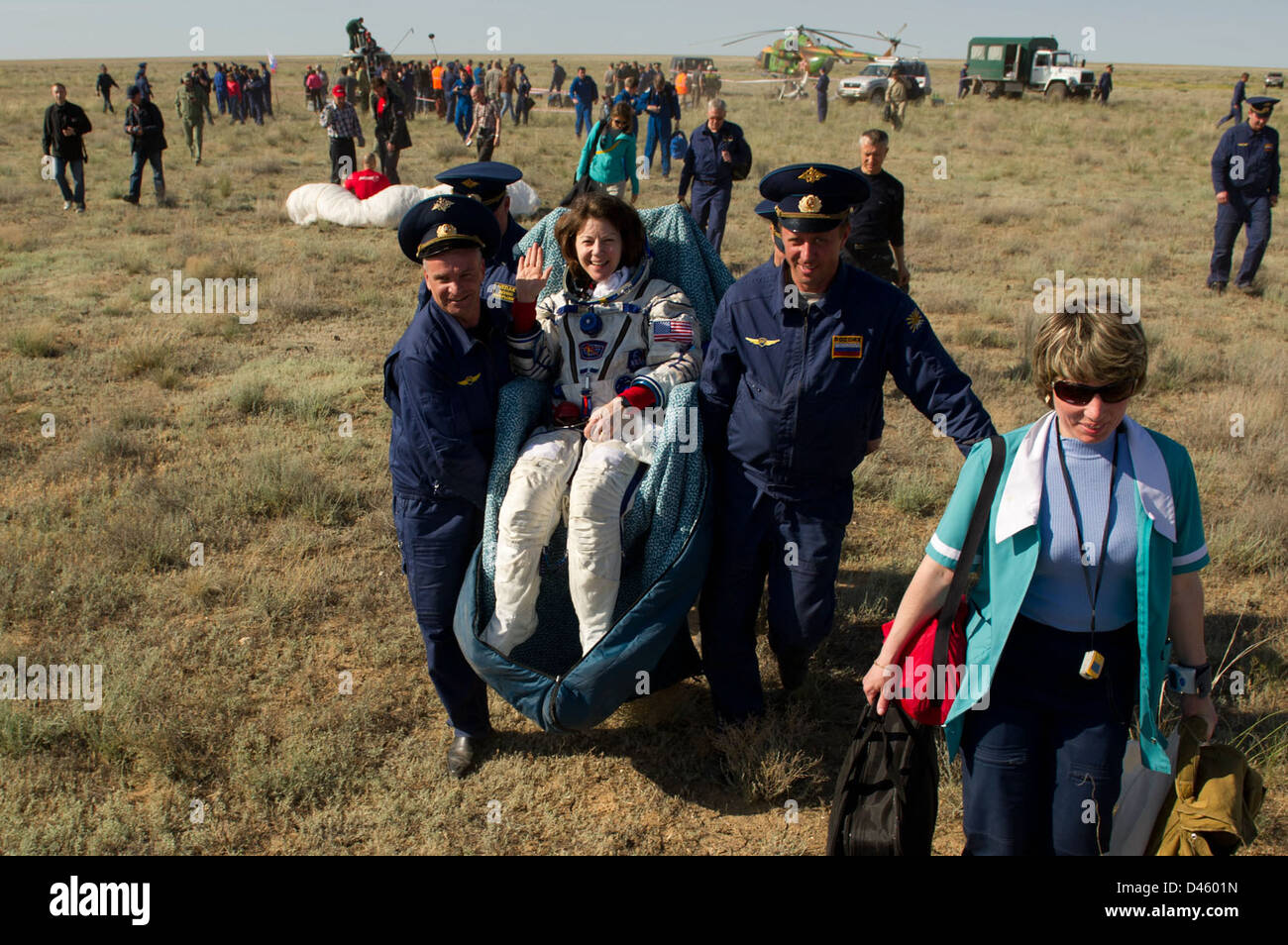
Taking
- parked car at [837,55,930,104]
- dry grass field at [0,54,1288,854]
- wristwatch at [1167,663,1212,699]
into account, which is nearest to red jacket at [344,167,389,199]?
dry grass field at [0,54,1288,854]

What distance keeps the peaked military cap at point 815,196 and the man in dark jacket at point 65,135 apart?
14476 millimetres

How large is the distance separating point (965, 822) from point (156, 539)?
480 centimetres

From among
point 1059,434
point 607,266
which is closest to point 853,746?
point 1059,434

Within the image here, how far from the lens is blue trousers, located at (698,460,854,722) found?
375 centimetres

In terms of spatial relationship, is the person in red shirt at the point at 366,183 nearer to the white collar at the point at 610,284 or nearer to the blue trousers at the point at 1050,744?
the white collar at the point at 610,284

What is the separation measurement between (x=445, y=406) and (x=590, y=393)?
67 cm

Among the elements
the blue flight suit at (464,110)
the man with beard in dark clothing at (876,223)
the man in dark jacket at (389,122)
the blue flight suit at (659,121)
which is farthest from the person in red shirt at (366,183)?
the blue flight suit at (464,110)

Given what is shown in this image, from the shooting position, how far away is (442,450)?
11.5ft

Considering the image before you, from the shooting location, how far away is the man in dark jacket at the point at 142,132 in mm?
15242

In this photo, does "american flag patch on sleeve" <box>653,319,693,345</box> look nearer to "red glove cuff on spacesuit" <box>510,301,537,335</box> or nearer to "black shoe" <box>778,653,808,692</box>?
"red glove cuff on spacesuit" <box>510,301,537,335</box>

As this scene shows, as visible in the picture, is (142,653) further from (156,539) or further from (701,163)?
(701,163)
